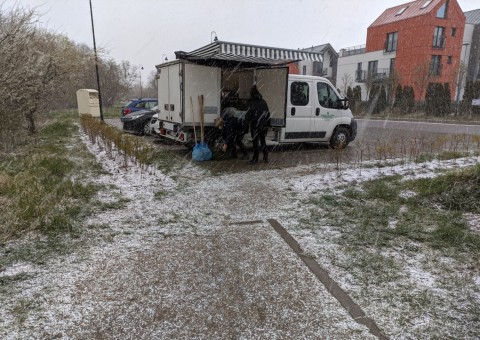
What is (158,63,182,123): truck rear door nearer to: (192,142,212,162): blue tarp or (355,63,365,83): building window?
(192,142,212,162): blue tarp

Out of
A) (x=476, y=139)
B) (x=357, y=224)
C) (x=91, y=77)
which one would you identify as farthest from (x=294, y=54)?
(x=91, y=77)

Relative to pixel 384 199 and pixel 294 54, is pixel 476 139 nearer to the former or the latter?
pixel 384 199

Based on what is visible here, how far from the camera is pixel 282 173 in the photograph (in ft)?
24.7

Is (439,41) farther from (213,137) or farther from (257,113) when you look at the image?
(257,113)

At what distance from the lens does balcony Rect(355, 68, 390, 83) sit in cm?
3403

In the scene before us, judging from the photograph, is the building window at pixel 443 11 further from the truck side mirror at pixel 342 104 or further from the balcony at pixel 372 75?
the truck side mirror at pixel 342 104

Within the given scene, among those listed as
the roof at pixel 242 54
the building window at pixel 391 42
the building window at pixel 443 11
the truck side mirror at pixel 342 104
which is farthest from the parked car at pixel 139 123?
the building window at pixel 443 11

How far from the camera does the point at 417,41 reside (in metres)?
34.1

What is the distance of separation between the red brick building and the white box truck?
2649 centimetres

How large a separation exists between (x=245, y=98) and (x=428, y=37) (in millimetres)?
31048

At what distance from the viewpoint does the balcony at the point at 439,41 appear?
3419cm

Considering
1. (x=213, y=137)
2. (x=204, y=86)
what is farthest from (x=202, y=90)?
(x=213, y=137)

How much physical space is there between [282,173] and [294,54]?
11658 mm

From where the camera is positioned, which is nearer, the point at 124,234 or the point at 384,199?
the point at 124,234
